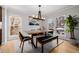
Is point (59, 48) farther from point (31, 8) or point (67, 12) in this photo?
point (31, 8)

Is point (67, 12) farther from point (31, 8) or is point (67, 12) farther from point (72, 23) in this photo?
point (31, 8)

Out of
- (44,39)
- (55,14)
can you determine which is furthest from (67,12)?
(44,39)

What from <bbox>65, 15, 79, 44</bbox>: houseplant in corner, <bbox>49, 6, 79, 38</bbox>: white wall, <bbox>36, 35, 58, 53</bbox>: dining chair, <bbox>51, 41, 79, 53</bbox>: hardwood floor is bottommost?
<bbox>51, 41, 79, 53</bbox>: hardwood floor

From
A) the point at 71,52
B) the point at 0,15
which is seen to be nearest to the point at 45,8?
the point at 0,15

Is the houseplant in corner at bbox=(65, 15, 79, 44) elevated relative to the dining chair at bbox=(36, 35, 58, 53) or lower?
elevated

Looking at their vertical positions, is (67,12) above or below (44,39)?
above

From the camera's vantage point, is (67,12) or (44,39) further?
(44,39)

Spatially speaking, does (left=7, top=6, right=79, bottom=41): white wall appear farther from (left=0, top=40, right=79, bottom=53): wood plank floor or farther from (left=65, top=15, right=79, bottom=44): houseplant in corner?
(left=0, top=40, right=79, bottom=53): wood plank floor

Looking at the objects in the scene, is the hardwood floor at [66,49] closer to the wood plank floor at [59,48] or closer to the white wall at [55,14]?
the wood plank floor at [59,48]

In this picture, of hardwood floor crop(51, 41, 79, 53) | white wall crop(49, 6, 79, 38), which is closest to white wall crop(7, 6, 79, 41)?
white wall crop(49, 6, 79, 38)

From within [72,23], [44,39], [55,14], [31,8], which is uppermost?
[31,8]

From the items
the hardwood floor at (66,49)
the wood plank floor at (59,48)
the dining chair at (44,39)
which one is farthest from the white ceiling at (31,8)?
the hardwood floor at (66,49)

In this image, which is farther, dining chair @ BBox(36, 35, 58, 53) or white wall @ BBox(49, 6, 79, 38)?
dining chair @ BBox(36, 35, 58, 53)

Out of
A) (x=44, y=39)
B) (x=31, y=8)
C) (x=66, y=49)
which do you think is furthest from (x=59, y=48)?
(x=31, y=8)
